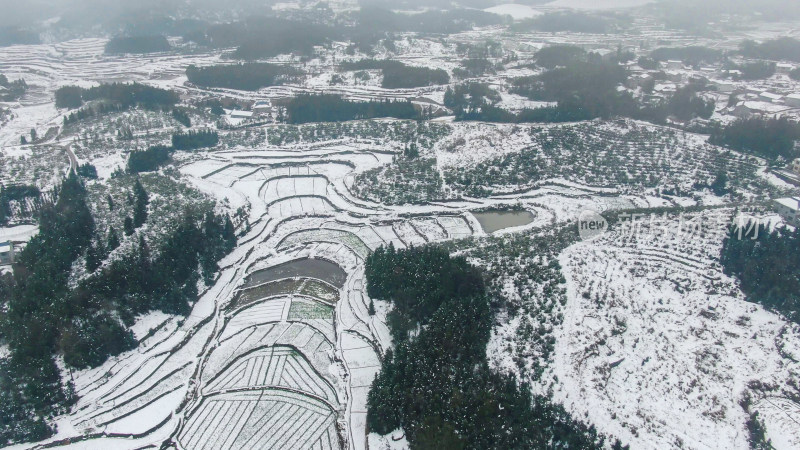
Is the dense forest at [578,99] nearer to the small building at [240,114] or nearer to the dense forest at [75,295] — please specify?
the small building at [240,114]

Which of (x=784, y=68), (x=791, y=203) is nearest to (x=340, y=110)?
(x=791, y=203)

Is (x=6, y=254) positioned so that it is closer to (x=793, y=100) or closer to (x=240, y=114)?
(x=240, y=114)

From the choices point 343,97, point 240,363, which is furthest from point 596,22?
point 240,363

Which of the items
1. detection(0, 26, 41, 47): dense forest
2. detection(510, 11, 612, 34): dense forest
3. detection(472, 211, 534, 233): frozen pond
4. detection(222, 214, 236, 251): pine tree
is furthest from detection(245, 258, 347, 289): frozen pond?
detection(0, 26, 41, 47): dense forest

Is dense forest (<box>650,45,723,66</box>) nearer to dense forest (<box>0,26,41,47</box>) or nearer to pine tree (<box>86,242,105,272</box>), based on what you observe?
pine tree (<box>86,242,105,272</box>)

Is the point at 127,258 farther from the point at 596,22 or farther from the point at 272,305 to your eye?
the point at 596,22
